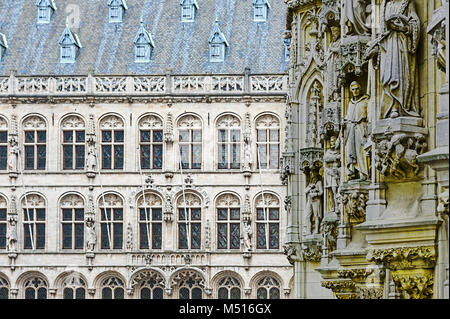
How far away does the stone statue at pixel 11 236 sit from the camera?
2458 inches

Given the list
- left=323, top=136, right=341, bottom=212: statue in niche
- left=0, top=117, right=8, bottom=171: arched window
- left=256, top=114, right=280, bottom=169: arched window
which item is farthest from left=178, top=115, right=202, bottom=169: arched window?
left=323, top=136, right=341, bottom=212: statue in niche

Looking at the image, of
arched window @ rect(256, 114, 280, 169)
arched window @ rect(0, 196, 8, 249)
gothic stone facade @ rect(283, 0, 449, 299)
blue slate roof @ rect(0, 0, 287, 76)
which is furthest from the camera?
blue slate roof @ rect(0, 0, 287, 76)

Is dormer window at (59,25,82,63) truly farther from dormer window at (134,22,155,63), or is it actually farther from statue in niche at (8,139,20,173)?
statue in niche at (8,139,20,173)

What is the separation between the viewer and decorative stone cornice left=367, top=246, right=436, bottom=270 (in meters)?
12.3

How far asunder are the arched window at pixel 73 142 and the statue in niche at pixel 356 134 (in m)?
47.6

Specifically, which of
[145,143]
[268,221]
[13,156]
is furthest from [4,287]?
[268,221]

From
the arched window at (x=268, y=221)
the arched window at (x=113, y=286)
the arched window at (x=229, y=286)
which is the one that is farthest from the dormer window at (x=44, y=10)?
the arched window at (x=229, y=286)

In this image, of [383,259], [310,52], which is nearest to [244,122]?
[310,52]

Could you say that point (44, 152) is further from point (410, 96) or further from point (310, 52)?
point (410, 96)

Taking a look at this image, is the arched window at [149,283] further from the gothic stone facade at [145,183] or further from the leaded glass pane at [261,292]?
the leaded glass pane at [261,292]

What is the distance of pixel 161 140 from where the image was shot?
208 feet

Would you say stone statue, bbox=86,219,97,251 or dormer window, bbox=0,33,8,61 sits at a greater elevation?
dormer window, bbox=0,33,8,61

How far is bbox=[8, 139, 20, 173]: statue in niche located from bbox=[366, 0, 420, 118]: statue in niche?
51.8m
